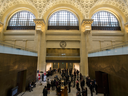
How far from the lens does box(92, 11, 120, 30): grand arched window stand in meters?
18.0

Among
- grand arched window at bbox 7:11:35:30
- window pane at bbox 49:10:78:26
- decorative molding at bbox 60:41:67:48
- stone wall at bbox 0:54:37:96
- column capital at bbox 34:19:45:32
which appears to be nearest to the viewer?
stone wall at bbox 0:54:37:96

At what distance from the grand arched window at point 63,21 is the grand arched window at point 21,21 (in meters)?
4.53

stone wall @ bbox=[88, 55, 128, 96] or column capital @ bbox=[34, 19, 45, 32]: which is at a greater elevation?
column capital @ bbox=[34, 19, 45, 32]

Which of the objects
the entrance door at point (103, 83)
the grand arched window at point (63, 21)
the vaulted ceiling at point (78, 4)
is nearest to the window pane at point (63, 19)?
the grand arched window at point (63, 21)

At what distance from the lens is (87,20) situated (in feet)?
53.2

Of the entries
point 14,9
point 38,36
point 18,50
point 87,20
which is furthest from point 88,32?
point 14,9

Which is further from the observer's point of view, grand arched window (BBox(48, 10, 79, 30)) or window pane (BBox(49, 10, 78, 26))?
window pane (BBox(49, 10, 78, 26))

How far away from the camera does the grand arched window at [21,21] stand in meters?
18.3

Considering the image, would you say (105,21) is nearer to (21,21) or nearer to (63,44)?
(63,44)

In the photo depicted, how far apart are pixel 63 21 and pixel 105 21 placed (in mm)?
10033

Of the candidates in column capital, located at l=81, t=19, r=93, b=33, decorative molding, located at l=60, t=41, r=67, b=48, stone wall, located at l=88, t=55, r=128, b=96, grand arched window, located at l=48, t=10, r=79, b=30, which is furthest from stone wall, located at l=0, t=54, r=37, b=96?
column capital, located at l=81, t=19, r=93, b=33

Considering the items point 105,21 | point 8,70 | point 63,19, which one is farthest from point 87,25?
point 8,70

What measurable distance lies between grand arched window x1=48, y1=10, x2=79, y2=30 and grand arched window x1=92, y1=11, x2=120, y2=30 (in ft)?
14.6

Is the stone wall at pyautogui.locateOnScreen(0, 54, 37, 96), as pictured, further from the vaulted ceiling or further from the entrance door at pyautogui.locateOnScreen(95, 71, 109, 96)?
the vaulted ceiling
